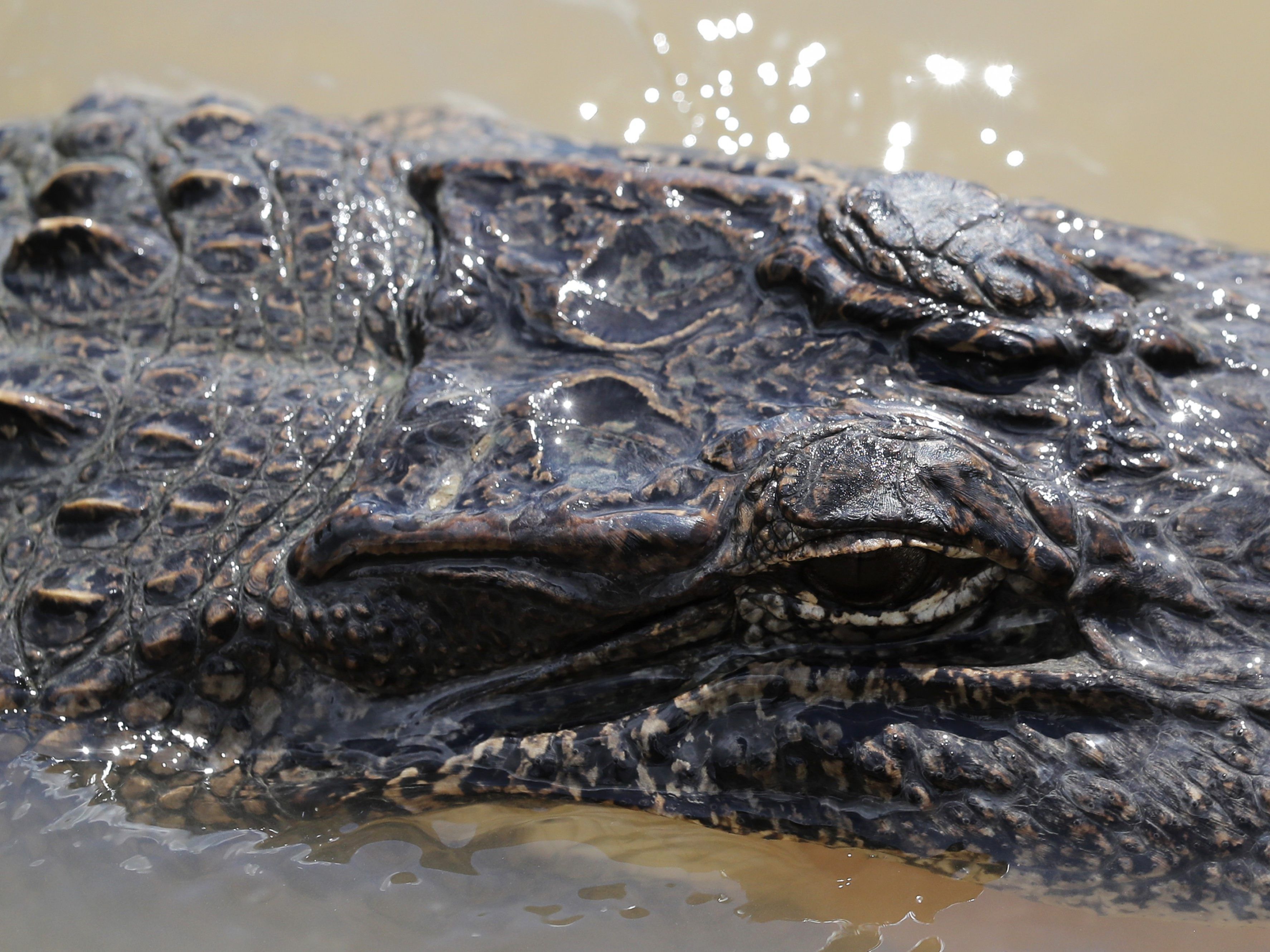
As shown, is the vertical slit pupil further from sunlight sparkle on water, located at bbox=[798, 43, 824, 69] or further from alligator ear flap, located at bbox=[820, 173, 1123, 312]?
sunlight sparkle on water, located at bbox=[798, 43, 824, 69]

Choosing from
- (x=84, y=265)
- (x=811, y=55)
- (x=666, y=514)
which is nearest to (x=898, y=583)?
(x=666, y=514)

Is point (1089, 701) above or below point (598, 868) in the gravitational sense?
above

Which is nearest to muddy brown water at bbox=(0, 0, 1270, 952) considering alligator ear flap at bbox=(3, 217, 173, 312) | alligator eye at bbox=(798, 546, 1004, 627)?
alligator ear flap at bbox=(3, 217, 173, 312)

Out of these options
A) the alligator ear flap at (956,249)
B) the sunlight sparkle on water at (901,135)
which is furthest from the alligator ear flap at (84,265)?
the sunlight sparkle on water at (901,135)

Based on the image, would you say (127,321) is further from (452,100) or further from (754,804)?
(452,100)

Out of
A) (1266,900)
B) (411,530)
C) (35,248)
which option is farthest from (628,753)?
(35,248)

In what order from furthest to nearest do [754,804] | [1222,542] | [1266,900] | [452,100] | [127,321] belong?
1. [452,100]
2. [127,321]
3. [754,804]
4. [1222,542]
5. [1266,900]

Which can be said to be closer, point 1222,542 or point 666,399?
point 1222,542
